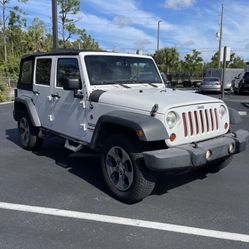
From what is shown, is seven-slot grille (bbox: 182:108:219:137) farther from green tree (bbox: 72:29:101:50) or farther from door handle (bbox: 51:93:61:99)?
green tree (bbox: 72:29:101:50)

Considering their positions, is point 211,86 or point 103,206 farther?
point 211,86

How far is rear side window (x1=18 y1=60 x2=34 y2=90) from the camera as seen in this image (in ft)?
22.2

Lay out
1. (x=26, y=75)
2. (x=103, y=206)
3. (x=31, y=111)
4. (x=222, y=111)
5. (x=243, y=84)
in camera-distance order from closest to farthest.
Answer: (x=103, y=206), (x=222, y=111), (x=31, y=111), (x=26, y=75), (x=243, y=84)

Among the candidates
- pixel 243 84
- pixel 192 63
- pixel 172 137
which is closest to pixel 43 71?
pixel 172 137

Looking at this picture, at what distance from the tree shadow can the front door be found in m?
0.53

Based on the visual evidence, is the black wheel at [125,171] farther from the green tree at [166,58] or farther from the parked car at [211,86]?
the green tree at [166,58]

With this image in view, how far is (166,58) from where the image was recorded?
164ft

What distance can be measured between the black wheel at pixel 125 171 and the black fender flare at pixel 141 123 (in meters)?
0.26

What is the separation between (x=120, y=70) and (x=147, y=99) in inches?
51.6

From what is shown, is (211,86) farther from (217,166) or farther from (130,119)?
(130,119)

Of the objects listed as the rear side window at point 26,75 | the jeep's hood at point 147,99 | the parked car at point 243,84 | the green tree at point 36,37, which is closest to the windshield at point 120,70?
the jeep's hood at point 147,99

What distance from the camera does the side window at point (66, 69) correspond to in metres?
5.22

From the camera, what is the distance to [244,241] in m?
3.39

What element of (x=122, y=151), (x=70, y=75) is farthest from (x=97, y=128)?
(x=70, y=75)
